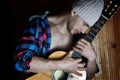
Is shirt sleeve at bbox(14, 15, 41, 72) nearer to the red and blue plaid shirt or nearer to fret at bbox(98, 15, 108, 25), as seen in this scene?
the red and blue plaid shirt

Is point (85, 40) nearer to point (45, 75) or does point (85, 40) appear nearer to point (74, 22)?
A: point (74, 22)

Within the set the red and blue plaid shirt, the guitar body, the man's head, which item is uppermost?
the man's head

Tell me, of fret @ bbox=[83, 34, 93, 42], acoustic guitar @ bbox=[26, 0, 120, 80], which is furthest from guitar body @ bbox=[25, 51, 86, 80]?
fret @ bbox=[83, 34, 93, 42]

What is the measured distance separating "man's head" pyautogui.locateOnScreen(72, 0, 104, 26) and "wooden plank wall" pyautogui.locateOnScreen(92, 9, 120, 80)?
0.08 m

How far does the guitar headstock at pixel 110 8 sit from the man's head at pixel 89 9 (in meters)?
0.02

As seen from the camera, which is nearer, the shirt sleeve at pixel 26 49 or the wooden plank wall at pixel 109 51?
the shirt sleeve at pixel 26 49

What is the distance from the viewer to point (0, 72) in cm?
133

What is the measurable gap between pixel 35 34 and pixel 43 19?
8cm

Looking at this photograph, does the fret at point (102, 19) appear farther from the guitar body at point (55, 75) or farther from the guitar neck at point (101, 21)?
the guitar body at point (55, 75)

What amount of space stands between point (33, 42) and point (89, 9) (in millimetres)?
250

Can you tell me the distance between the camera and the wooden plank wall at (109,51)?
54.0 inches

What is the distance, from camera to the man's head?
1.30 meters

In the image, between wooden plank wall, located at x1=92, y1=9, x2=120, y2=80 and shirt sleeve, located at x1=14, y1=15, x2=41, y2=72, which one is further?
wooden plank wall, located at x1=92, y1=9, x2=120, y2=80

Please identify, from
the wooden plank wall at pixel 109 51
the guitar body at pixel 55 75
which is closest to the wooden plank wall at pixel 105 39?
the wooden plank wall at pixel 109 51
